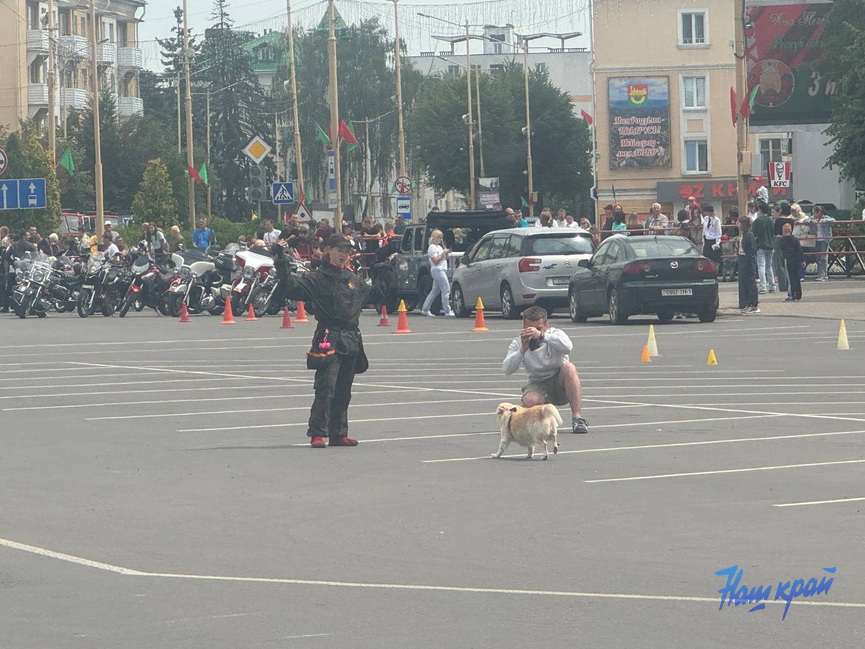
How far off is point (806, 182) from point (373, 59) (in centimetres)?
4194

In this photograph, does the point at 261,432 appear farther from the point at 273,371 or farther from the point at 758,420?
the point at 273,371

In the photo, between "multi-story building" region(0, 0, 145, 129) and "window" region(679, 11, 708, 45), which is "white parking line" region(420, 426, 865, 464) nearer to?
"multi-story building" region(0, 0, 145, 129)

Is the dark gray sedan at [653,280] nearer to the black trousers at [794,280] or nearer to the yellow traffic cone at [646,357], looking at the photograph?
the black trousers at [794,280]

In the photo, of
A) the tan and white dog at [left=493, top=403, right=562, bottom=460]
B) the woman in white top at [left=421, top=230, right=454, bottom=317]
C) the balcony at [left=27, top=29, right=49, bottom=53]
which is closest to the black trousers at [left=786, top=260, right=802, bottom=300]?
the woman in white top at [left=421, top=230, right=454, bottom=317]

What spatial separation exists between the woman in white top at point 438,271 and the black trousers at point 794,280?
257 inches

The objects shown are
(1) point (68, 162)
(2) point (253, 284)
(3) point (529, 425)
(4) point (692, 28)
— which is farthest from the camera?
(4) point (692, 28)

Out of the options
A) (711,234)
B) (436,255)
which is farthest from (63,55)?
(436,255)

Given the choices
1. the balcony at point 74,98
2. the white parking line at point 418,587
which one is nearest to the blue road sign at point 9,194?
the white parking line at point 418,587

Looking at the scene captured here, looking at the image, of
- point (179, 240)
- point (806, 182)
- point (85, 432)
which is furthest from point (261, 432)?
point (806, 182)

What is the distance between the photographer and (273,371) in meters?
22.7

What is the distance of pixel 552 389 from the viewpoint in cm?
1490

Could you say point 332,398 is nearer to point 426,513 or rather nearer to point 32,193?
point 426,513

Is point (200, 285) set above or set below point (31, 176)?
below

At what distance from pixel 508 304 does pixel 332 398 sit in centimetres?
1948
